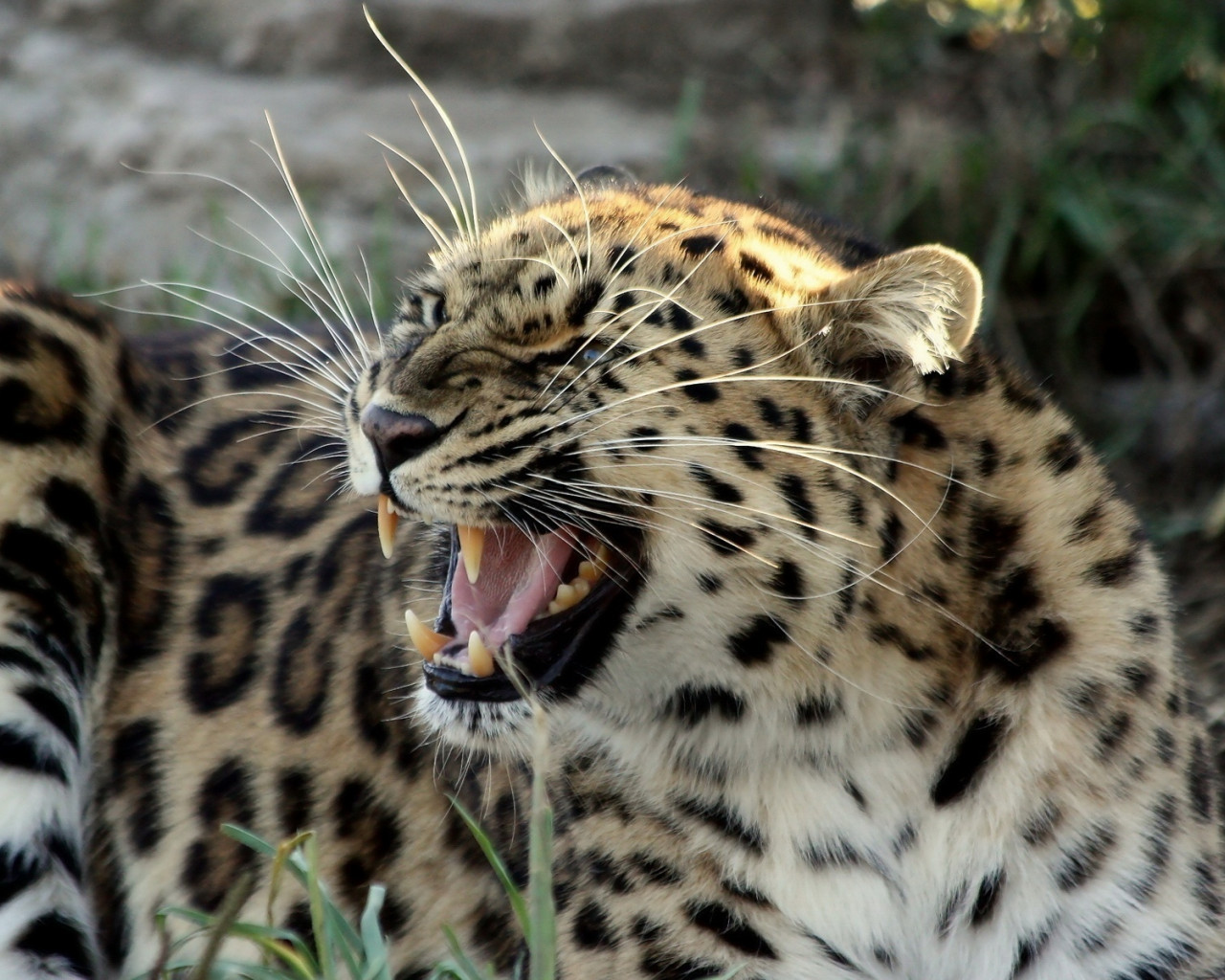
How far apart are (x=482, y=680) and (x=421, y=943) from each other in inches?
45.1

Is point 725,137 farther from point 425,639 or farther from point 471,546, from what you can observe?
point 425,639

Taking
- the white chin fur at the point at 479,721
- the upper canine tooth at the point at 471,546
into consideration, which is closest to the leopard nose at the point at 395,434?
the upper canine tooth at the point at 471,546

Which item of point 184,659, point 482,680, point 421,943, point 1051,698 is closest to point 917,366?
point 1051,698

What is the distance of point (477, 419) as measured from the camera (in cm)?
336

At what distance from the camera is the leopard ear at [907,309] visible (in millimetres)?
3242

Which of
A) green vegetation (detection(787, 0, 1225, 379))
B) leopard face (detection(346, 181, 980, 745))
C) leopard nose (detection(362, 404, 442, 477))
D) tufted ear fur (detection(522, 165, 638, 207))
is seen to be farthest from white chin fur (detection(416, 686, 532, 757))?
green vegetation (detection(787, 0, 1225, 379))

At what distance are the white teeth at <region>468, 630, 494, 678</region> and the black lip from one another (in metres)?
0.02

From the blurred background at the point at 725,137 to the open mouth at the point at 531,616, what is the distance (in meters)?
4.04

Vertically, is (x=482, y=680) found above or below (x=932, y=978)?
above

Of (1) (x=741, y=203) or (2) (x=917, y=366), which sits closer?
(2) (x=917, y=366)

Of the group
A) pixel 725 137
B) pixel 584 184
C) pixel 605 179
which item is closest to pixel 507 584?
pixel 584 184

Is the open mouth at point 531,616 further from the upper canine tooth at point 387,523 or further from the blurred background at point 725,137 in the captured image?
the blurred background at point 725,137

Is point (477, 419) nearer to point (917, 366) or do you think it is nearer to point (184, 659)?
point (917, 366)

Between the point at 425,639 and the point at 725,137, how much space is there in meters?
6.18
